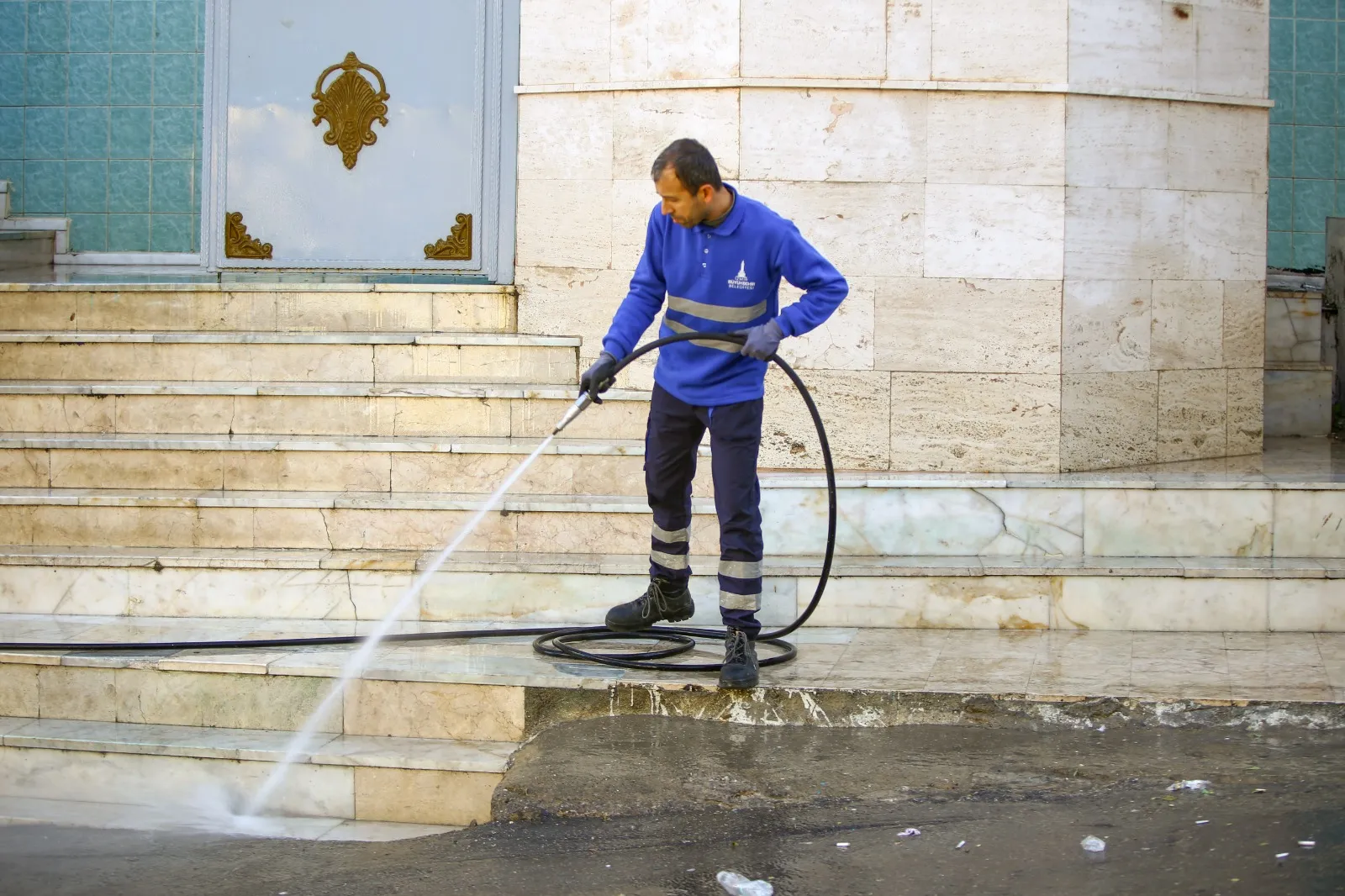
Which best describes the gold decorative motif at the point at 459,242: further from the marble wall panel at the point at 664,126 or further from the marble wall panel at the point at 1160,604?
the marble wall panel at the point at 1160,604

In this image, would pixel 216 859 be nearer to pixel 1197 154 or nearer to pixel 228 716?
pixel 228 716

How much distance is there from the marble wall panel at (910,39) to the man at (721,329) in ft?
7.37

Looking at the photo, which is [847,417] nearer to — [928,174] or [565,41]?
[928,174]

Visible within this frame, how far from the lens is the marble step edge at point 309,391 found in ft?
22.4

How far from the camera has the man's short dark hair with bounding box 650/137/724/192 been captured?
472 centimetres

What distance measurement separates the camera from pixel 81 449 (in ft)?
21.4

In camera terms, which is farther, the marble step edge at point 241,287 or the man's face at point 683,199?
the marble step edge at point 241,287

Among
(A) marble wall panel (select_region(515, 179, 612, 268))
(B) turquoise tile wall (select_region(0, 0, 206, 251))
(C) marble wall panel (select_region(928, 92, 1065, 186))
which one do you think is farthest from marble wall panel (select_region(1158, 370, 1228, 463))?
(B) turquoise tile wall (select_region(0, 0, 206, 251))

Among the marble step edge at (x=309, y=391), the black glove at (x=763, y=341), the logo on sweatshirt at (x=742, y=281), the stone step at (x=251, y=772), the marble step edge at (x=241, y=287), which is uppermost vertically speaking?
the marble step edge at (x=241, y=287)

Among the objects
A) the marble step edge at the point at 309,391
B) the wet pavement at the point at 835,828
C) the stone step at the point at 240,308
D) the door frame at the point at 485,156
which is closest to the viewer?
the wet pavement at the point at 835,828

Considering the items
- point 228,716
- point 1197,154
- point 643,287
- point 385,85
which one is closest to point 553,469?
point 643,287

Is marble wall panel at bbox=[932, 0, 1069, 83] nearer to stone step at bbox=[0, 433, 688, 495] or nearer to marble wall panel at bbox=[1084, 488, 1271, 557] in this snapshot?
marble wall panel at bbox=[1084, 488, 1271, 557]

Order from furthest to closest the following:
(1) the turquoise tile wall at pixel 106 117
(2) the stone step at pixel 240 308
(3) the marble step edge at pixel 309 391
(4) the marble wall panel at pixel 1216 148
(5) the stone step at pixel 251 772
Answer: (1) the turquoise tile wall at pixel 106 117 < (2) the stone step at pixel 240 308 < (4) the marble wall panel at pixel 1216 148 < (3) the marble step edge at pixel 309 391 < (5) the stone step at pixel 251 772

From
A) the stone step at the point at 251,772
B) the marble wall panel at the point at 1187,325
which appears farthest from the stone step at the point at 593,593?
the marble wall panel at the point at 1187,325
